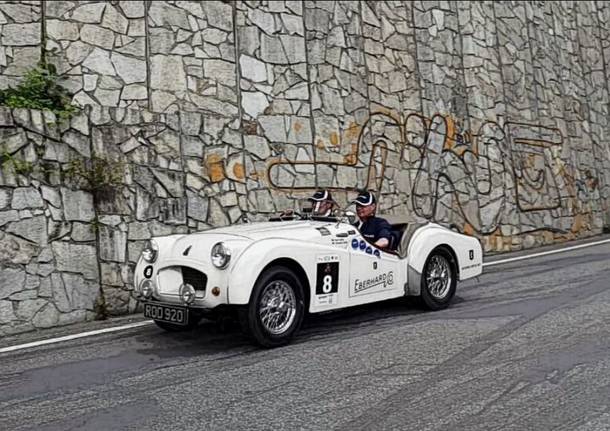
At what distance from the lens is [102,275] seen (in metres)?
7.78

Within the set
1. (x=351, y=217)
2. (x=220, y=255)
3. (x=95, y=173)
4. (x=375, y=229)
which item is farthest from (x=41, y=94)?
(x=375, y=229)

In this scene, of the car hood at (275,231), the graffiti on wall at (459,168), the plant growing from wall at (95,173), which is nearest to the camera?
the car hood at (275,231)

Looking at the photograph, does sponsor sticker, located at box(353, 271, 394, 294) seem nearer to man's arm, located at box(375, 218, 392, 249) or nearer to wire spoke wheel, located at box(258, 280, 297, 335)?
man's arm, located at box(375, 218, 392, 249)

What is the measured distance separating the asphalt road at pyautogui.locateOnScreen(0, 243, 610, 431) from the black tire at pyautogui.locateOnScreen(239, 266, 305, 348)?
14cm

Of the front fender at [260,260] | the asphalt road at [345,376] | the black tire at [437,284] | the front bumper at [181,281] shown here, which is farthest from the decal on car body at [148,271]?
the black tire at [437,284]

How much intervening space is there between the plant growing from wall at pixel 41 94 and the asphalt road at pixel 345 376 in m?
3.24

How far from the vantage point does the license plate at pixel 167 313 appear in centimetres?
537

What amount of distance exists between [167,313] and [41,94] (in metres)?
4.36

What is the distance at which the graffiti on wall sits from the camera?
1239 centimetres

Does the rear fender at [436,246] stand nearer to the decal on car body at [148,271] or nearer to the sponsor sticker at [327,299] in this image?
the sponsor sticker at [327,299]

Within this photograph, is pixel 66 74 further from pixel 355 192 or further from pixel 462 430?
pixel 462 430

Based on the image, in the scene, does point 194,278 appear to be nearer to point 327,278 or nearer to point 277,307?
point 277,307

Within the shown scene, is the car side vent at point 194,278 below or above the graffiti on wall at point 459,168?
below

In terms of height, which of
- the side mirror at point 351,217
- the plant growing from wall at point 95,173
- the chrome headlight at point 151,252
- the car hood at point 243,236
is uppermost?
the plant growing from wall at point 95,173
